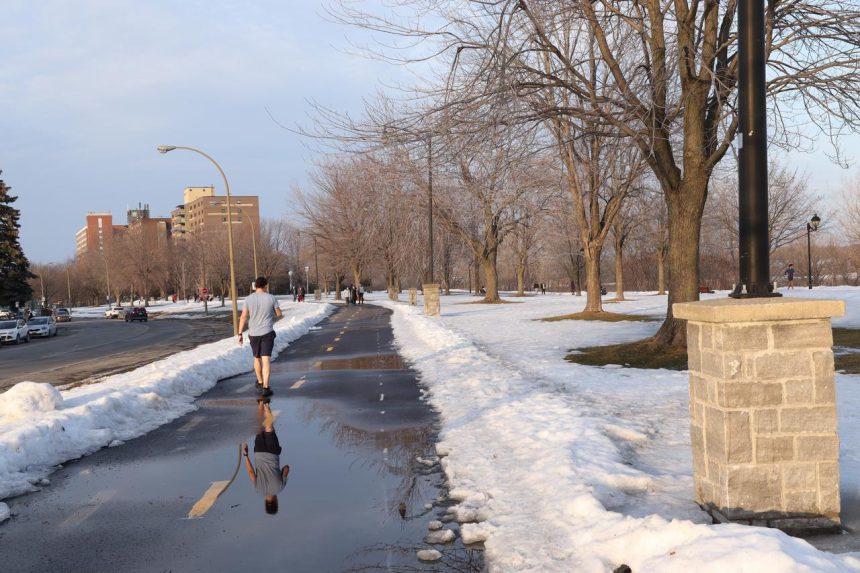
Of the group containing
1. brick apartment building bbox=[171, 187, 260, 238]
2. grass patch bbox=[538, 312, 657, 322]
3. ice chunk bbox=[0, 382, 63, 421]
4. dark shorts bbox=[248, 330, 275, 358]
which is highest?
brick apartment building bbox=[171, 187, 260, 238]

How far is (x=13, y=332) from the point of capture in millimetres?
37625

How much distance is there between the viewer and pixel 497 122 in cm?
1095

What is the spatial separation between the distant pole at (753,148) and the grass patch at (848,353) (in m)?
6.86

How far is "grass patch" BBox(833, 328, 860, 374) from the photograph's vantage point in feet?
38.4

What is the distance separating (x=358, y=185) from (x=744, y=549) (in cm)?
4923

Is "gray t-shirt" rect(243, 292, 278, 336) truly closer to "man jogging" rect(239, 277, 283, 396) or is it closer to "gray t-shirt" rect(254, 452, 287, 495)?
"man jogging" rect(239, 277, 283, 396)

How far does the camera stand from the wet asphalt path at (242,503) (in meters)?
4.36

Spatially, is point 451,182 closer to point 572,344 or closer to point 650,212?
point 650,212

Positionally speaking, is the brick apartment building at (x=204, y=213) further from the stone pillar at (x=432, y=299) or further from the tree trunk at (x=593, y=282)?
the tree trunk at (x=593, y=282)

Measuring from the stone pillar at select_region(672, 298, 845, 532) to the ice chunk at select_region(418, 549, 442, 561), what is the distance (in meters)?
1.87

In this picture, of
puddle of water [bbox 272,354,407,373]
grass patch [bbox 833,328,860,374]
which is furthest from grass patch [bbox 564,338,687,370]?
puddle of water [bbox 272,354,407,373]

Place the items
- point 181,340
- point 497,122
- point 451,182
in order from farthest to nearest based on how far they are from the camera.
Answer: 1. point 451,182
2. point 181,340
3. point 497,122

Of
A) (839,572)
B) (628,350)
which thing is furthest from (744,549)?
(628,350)

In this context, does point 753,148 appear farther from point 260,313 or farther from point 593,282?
point 593,282
